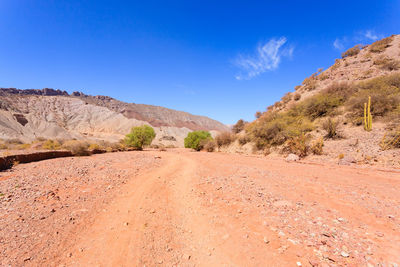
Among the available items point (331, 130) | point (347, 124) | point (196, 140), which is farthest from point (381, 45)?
point (196, 140)

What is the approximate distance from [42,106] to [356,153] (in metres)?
89.7

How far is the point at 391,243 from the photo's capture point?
7.77ft

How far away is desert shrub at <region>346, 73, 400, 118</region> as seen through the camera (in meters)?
10.9

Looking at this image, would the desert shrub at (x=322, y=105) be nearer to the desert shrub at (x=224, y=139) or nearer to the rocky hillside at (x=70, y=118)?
the desert shrub at (x=224, y=139)

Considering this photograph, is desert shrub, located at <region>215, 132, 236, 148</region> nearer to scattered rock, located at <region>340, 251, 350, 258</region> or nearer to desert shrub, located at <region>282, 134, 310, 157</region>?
desert shrub, located at <region>282, 134, 310, 157</region>

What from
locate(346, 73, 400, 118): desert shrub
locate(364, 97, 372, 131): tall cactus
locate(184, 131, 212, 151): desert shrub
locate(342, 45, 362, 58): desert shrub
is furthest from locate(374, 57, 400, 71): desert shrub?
locate(184, 131, 212, 151): desert shrub

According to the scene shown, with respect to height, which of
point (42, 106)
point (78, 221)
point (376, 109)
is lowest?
point (78, 221)

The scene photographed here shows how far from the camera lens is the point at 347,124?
1196cm

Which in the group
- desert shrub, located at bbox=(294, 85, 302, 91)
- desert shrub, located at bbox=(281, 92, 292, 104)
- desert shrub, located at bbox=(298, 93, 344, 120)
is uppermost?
desert shrub, located at bbox=(294, 85, 302, 91)

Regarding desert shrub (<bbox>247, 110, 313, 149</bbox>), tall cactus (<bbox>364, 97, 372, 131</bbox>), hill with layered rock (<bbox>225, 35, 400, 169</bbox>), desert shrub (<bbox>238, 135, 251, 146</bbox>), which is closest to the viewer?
hill with layered rock (<bbox>225, 35, 400, 169</bbox>)

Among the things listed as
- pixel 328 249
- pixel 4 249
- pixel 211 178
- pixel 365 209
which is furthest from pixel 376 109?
pixel 4 249

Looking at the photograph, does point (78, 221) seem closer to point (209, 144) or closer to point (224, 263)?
point (224, 263)

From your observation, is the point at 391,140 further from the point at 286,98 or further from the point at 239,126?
the point at 239,126

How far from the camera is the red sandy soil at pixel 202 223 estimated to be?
231cm
